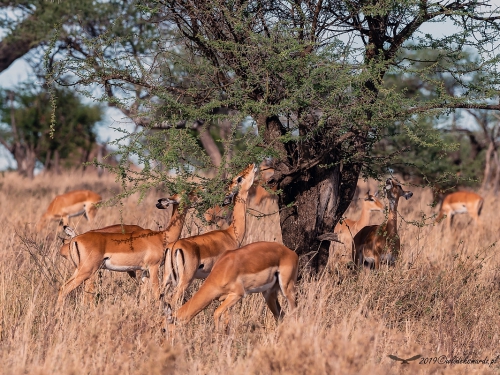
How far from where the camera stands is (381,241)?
311 inches

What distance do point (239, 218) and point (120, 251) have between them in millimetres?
1108

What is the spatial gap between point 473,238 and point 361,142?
474cm

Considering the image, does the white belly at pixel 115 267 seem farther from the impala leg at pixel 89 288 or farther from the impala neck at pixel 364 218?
the impala neck at pixel 364 218

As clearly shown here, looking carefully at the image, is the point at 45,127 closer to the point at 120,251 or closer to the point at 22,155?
the point at 22,155

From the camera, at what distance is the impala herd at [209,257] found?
5336mm

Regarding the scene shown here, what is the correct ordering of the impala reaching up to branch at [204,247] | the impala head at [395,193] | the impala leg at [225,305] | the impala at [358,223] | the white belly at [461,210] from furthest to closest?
the white belly at [461,210] < the impala at [358,223] < the impala head at [395,193] < the impala reaching up to branch at [204,247] < the impala leg at [225,305]

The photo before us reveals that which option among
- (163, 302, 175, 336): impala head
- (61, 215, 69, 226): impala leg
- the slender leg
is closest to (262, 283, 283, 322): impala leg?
(163, 302, 175, 336): impala head

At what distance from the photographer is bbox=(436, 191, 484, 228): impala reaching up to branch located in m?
14.7

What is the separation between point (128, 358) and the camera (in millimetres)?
4684

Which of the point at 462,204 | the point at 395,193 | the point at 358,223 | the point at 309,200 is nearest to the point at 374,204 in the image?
the point at 358,223

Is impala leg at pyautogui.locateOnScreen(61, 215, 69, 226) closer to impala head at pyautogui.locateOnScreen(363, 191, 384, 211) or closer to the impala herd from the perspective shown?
the impala herd

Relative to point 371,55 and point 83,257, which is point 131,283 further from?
point 371,55

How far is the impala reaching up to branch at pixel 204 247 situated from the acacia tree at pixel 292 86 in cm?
38

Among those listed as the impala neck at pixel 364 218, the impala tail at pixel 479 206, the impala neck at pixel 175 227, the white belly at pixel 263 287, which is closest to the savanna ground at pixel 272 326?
the white belly at pixel 263 287
